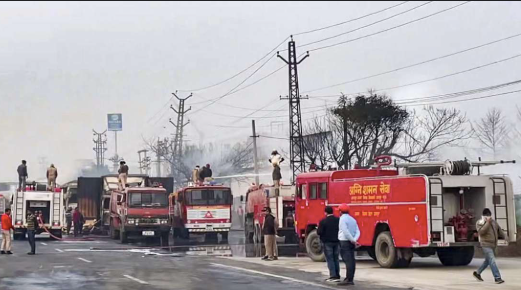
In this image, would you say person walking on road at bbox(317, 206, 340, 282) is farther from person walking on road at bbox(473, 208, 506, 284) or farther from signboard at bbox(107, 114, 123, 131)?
signboard at bbox(107, 114, 123, 131)

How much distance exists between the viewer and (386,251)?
20594 mm

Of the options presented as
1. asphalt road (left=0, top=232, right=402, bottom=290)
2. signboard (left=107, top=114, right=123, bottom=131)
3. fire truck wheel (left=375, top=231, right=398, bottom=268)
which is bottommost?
asphalt road (left=0, top=232, right=402, bottom=290)

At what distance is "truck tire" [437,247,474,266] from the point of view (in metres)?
21.2

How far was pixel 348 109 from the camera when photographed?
161ft

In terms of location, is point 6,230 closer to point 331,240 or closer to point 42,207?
point 42,207

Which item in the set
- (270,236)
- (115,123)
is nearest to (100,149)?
(115,123)

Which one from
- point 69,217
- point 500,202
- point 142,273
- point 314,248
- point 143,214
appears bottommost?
point 142,273

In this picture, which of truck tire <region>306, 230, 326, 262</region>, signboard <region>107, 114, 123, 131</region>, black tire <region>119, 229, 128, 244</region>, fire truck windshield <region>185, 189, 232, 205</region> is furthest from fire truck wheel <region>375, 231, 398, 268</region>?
signboard <region>107, 114, 123, 131</region>

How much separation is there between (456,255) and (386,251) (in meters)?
2.16

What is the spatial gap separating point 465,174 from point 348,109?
28.8 m

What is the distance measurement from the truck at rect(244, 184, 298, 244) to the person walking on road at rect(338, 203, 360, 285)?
1456 cm

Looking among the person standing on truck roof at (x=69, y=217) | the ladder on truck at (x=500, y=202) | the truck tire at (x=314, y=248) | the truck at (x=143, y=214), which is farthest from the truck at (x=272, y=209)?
the person standing on truck roof at (x=69, y=217)

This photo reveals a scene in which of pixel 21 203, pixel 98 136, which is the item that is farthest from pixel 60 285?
pixel 98 136

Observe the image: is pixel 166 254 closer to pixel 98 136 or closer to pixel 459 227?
pixel 459 227
